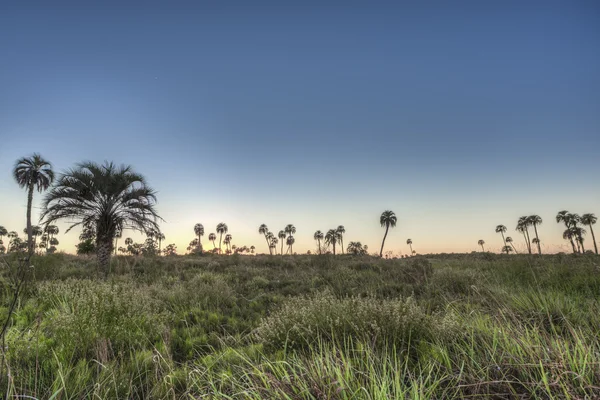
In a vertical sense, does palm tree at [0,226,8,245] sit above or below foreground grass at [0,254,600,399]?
above

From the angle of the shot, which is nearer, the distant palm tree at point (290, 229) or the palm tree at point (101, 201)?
the palm tree at point (101, 201)

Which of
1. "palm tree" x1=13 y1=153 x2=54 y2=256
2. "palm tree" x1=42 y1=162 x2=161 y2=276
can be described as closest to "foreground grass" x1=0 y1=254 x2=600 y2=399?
"palm tree" x1=42 y1=162 x2=161 y2=276

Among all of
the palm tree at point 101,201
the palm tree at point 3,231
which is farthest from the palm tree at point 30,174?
the palm tree at point 3,231

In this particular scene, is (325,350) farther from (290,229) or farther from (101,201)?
(290,229)

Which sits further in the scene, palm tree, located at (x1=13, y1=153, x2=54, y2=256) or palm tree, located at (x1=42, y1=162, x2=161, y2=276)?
palm tree, located at (x1=13, y1=153, x2=54, y2=256)

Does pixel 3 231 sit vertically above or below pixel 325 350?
above

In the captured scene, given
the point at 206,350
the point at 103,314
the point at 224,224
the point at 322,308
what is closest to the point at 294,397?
the point at 322,308

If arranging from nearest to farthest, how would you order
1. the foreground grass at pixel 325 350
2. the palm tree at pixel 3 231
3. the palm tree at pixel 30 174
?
the foreground grass at pixel 325 350
the palm tree at pixel 30 174
the palm tree at pixel 3 231

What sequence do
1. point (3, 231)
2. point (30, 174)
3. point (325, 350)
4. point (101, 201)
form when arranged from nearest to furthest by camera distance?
point (325, 350)
point (101, 201)
point (30, 174)
point (3, 231)

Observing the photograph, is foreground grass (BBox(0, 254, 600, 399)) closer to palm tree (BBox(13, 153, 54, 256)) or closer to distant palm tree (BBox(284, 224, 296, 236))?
palm tree (BBox(13, 153, 54, 256))

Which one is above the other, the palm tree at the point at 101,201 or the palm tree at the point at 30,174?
the palm tree at the point at 30,174

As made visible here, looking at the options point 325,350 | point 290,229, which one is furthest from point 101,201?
point 290,229

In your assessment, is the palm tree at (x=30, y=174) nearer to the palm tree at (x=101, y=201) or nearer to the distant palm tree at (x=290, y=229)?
the palm tree at (x=101, y=201)

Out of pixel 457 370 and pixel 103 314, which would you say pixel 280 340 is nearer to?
pixel 457 370
